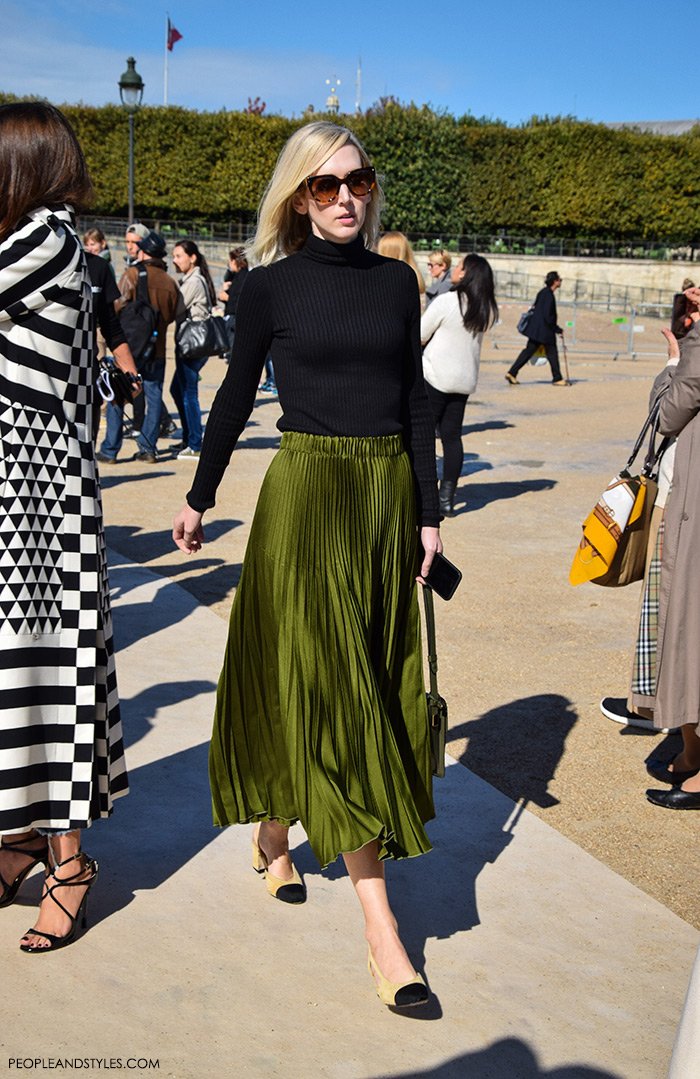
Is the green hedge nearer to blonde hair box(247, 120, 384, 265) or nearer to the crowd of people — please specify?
blonde hair box(247, 120, 384, 265)

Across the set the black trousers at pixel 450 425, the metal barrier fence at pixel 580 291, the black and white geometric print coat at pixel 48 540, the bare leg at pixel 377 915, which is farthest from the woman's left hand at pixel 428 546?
the metal barrier fence at pixel 580 291

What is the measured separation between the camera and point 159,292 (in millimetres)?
10531

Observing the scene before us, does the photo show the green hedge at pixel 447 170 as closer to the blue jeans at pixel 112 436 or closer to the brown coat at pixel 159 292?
the brown coat at pixel 159 292

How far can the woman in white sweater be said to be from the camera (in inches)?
344

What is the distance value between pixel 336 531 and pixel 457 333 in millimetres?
6083

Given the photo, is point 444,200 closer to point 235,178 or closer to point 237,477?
point 235,178

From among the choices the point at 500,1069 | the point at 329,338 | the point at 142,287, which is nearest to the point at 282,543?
the point at 329,338

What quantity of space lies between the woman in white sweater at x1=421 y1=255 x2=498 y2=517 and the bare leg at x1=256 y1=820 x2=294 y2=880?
566 centimetres

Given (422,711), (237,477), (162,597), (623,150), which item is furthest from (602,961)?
(623,150)

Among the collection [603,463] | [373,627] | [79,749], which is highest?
[373,627]

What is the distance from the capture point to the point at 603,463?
1171 cm

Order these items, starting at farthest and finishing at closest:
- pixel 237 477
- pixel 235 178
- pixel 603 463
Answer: pixel 235 178, pixel 603 463, pixel 237 477

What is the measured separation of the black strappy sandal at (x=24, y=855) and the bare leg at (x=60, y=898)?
0.42 ft

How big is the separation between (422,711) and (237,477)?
7346 mm
